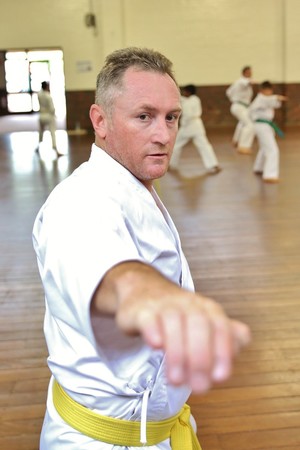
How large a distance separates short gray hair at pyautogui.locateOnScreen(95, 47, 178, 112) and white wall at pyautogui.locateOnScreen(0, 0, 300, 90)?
1445 cm

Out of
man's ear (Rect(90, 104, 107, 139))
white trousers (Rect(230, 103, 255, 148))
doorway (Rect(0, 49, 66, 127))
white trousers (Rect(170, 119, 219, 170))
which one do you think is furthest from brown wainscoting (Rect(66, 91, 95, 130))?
man's ear (Rect(90, 104, 107, 139))

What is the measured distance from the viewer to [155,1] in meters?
15.3

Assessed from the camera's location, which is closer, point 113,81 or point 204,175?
point 113,81

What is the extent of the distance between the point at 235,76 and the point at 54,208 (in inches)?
608

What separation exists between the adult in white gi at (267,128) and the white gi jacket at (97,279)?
287 inches


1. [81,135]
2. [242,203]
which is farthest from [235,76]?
[242,203]

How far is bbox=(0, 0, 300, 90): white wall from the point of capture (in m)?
15.3

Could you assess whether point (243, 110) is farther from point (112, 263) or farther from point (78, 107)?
point (112, 263)

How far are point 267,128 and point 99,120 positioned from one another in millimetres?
7523

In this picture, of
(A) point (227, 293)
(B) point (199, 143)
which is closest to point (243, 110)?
(B) point (199, 143)

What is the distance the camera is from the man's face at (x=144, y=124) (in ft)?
4.51

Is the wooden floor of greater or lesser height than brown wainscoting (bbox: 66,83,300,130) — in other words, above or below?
below

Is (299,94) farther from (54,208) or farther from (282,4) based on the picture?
(54,208)

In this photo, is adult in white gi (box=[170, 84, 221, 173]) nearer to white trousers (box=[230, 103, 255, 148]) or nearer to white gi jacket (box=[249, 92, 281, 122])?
white gi jacket (box=[249, 92, 281, 122])
